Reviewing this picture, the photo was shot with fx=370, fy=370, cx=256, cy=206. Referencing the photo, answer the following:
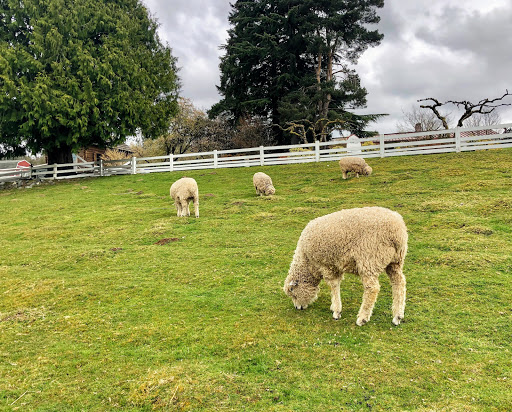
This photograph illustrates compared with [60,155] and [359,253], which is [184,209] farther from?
[60,155]

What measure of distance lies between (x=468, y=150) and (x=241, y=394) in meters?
20.9

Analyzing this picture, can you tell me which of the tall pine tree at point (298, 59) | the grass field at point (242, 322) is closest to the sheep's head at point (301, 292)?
the grass field at point (242, 322)

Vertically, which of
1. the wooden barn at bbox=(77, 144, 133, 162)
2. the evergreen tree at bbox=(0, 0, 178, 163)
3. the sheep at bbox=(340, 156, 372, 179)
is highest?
the evergreen tree at bbox=(0, 0, 178, 163)

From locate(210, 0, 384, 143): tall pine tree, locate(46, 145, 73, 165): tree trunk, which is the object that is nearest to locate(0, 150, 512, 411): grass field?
locate(46, 145, 73, 165): tree trunk

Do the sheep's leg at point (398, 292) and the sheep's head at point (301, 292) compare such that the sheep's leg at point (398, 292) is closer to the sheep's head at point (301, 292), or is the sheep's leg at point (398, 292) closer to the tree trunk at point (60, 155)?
the sheep's head at point (301, 292)

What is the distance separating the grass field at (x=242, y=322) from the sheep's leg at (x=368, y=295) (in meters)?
0.13

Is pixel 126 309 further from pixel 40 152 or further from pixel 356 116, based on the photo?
pixel 356 116

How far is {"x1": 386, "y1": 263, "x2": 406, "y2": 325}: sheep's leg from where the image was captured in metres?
4.80

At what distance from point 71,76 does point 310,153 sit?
A: 51.0ft

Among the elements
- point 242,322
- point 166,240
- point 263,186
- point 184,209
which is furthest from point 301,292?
point 263,186

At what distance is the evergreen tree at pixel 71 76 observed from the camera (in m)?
21.9

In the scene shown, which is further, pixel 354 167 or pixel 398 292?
pixel 354 167

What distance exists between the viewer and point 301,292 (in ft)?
17.7

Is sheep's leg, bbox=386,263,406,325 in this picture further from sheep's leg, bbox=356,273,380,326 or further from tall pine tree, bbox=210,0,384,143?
tall pine tree, bbox=210,0,384,143
